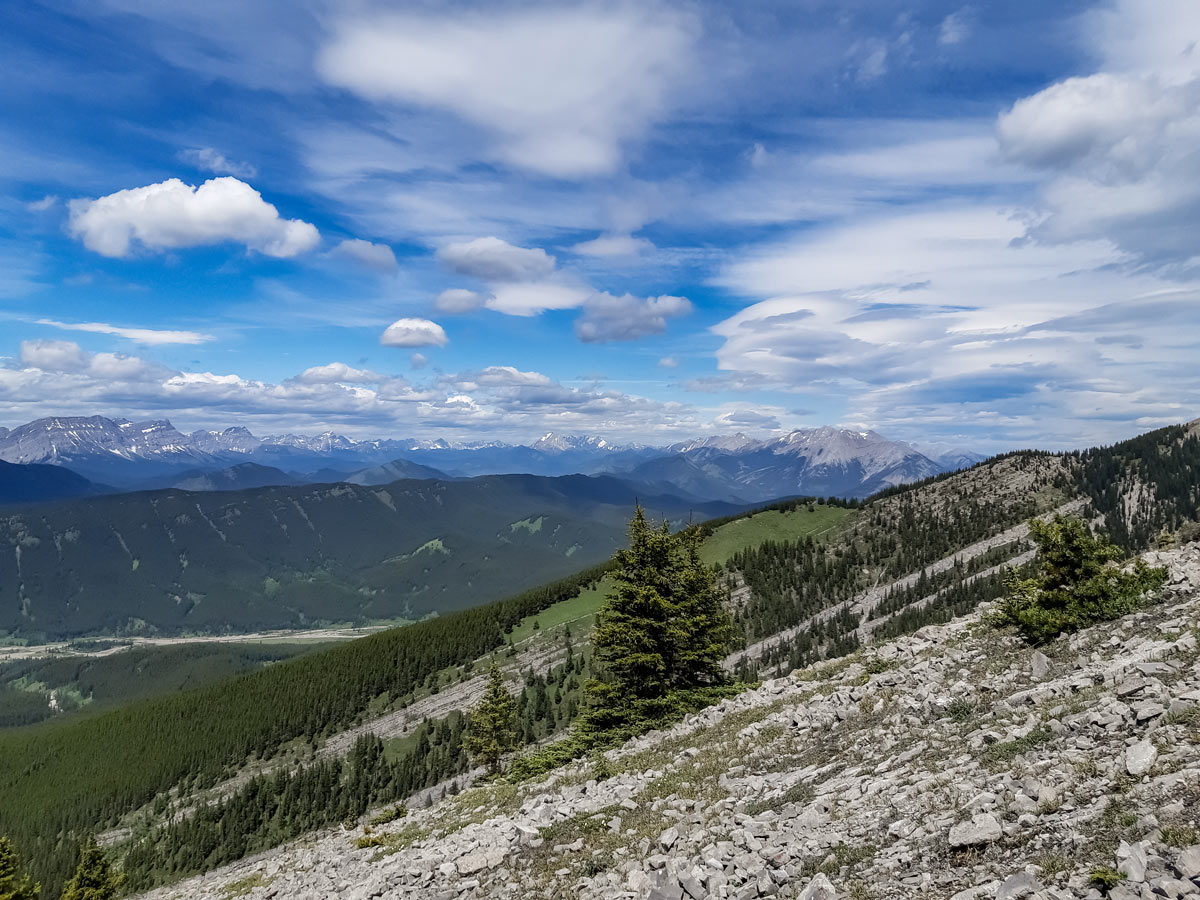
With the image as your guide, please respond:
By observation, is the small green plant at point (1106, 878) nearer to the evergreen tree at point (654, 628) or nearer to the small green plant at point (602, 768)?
the small green plant at point (602, 768)

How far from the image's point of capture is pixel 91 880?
47500 mm

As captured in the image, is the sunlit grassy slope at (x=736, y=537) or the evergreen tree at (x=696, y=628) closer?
the evergreen tree at (x=696, y=628)

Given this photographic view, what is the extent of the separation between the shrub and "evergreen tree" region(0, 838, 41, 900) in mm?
65623

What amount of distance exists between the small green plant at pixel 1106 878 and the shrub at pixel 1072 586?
1378 centimetres

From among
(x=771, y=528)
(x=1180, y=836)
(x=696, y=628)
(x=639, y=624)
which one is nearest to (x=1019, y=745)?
(x=1180, y=836)

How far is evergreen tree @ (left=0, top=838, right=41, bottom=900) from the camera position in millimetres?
43725

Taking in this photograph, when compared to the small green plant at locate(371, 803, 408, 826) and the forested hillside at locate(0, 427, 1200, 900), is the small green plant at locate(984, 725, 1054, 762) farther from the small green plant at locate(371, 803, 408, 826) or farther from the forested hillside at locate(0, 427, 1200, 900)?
the forested hillside at locate(0, 427, 1200, 900)

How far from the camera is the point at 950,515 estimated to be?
A: 6698 inches

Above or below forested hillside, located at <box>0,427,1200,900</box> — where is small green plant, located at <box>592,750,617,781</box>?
above

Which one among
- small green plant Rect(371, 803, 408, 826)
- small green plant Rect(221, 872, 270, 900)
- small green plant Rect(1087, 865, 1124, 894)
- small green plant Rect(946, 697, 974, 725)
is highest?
small green plant Rect(1087, 865, 1124, 894)

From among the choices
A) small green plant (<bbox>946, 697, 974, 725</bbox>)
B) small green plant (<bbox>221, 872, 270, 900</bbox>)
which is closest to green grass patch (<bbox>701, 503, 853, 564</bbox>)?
small green plant (<bbox>221, 872, 270, 900</bbox>)

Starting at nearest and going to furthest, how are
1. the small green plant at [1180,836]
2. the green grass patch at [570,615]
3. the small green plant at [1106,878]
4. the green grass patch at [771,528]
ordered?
the small green plant at [1106,878], the small green plant at [1180,836], the green grass patch at [570,615], the green grass patch at [771,528]

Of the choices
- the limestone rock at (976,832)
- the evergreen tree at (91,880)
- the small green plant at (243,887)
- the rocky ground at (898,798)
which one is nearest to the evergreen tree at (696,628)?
the rocky ground at (898,798)

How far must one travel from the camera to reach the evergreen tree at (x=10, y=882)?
4372 cm
